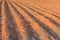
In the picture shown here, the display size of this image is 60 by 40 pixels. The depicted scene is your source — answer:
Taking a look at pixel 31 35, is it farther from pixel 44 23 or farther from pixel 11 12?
pixel 11 12

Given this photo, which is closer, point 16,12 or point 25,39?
point 25,39

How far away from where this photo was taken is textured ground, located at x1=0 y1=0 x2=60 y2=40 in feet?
2.89

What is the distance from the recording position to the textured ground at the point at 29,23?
88 cm

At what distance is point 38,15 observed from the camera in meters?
1.15

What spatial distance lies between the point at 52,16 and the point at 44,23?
0.14 meters

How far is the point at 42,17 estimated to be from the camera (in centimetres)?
111

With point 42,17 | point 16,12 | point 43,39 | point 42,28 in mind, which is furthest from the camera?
point 16,12

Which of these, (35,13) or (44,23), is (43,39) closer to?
(44,23)

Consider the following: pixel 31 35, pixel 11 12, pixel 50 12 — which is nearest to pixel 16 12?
pixel 11 12

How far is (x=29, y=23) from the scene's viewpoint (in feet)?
3.35

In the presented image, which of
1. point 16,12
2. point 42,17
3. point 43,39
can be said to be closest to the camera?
point 43,39

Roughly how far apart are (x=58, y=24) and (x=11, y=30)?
0.32m

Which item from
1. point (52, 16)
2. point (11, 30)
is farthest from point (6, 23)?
point (52, 16)

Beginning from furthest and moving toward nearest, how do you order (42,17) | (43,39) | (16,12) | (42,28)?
(16,12)
(42,17)
(42,28)
(43,39)
